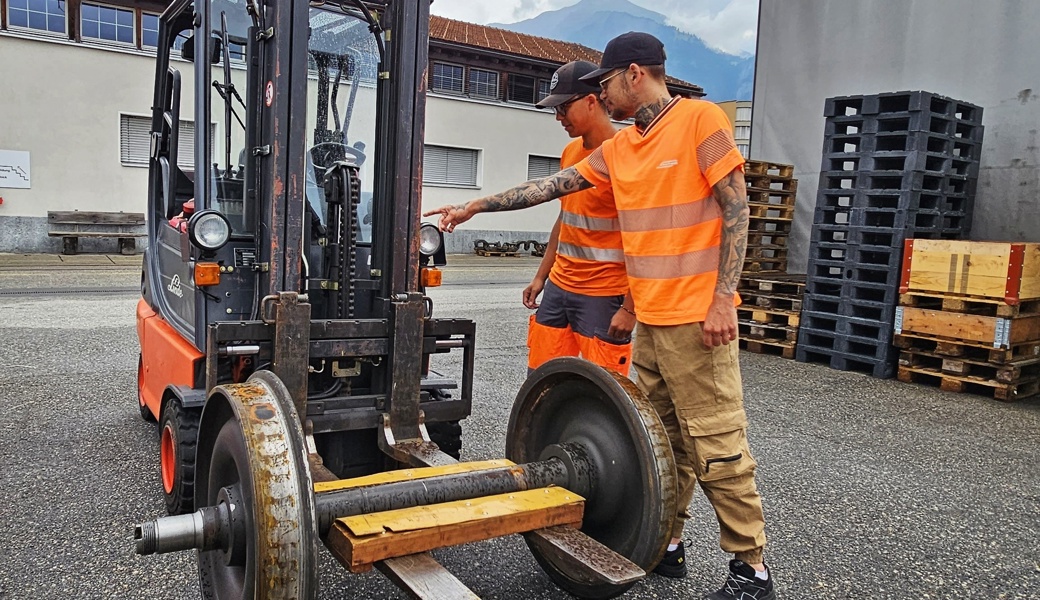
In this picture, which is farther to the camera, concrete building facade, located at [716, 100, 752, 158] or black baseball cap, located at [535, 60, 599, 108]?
concrete building facade, located at [716, 100, 752, 158]

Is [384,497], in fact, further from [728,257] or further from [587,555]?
[728,257]

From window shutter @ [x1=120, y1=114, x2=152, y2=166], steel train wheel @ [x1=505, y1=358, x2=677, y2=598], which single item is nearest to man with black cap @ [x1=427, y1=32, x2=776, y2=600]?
steel train wheel @ [x1=505, y1=358, x2=677, y2=598]

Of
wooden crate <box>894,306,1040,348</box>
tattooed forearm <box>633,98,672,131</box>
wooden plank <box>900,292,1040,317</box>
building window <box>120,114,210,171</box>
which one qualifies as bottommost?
wooden crate <box>894,306,1040,348</box>

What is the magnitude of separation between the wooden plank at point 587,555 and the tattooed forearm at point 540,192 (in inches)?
55.3

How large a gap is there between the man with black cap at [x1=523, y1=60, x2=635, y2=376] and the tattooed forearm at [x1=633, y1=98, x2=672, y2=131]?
0.55 metres

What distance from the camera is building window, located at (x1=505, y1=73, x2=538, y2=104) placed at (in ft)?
84.2

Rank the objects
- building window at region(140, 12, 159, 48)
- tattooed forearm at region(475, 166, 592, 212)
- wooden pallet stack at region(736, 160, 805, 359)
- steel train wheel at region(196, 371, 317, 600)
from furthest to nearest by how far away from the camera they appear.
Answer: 1. building window at region(140, 12, 159, 48)
2. wooden pallet stack at region(736, 160, 805, 359)
3. tattooed forearm at region(475, 166, 592, 212)
4. steel train wheel at region(196, 371, 317, 600)

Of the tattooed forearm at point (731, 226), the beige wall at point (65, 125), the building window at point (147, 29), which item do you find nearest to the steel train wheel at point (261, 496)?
the tattooed forearm at point (731, 226)

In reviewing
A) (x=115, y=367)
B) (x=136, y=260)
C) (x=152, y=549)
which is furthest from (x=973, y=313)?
(x=136, y=260)

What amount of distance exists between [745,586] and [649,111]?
1.82 m

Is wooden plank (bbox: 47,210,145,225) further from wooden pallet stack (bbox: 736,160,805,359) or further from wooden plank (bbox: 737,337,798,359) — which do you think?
wooden plank (bbox: 737,337,798,359)

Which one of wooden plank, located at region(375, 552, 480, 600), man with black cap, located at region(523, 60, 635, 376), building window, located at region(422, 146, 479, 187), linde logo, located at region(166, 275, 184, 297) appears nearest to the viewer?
wooden plank, located at region(375, 552, 480, 600)

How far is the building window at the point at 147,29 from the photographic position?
18953 mm

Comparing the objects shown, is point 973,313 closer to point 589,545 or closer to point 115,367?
point 589,545
